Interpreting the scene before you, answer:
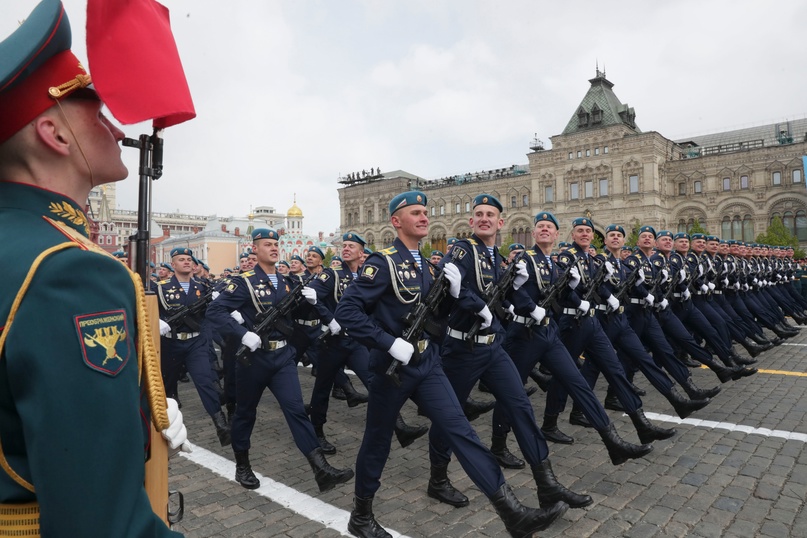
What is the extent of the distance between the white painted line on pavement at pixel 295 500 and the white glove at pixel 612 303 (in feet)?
12.6

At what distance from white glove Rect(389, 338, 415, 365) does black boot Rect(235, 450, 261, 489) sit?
7.05 feet

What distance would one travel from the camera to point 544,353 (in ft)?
16.1

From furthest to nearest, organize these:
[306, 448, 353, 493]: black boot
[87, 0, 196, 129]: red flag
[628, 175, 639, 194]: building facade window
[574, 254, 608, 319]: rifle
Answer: [628, 175, 639, 194]: building facade window, [574, 254, 608, 319]: rifle, [306, 448, 353, 493]: black boot, [87, 0, 196, 129]: red flag

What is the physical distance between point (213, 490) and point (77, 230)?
3959mm

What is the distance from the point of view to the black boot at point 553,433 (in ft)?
18.0

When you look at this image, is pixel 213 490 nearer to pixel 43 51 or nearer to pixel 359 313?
pixel 359 313

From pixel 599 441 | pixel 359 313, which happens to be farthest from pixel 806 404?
pixel 359 313

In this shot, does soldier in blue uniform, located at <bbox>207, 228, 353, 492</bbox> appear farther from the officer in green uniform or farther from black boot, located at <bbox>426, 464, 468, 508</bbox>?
the officer in green uniform

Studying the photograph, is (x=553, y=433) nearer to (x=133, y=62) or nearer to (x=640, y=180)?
(x=133, y=62)

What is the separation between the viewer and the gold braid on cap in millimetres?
1167

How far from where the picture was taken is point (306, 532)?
3.65m

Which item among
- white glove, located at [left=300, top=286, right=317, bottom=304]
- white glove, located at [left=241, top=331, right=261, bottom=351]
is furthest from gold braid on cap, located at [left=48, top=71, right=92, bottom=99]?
white glove, located at [left=300, top=286, right=317, bottom=304]

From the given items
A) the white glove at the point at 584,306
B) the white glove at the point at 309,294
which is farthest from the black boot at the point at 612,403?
the white glove at the point at 309,294

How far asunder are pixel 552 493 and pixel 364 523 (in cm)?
140
